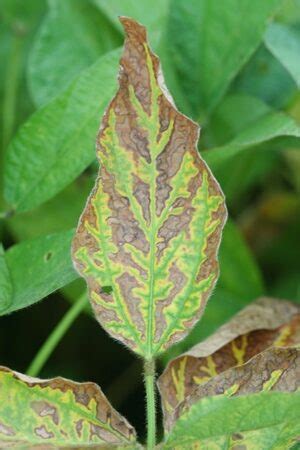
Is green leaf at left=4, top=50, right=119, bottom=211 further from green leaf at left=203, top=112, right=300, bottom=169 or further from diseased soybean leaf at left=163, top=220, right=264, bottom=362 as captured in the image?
diseased soybean leaf at left=163, top=220, right=264, bottom=362

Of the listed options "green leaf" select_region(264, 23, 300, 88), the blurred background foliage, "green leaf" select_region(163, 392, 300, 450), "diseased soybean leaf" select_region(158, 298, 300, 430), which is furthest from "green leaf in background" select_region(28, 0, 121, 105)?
"green leaf" select_region(163, 392, 300, 450)

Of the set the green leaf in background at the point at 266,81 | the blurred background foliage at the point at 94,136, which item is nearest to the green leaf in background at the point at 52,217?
the blurred background foliage at the point at 94,136

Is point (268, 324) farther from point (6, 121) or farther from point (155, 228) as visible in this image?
point (6, 121)

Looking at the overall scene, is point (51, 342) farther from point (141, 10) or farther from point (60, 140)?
point (141, 10)

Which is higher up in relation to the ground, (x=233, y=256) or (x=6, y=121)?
(x=6, y=121)

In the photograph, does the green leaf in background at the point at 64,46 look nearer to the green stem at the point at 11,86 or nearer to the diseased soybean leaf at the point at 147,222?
the green stem at the point at 11,86

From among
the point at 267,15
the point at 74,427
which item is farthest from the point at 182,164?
the point at 267,15
